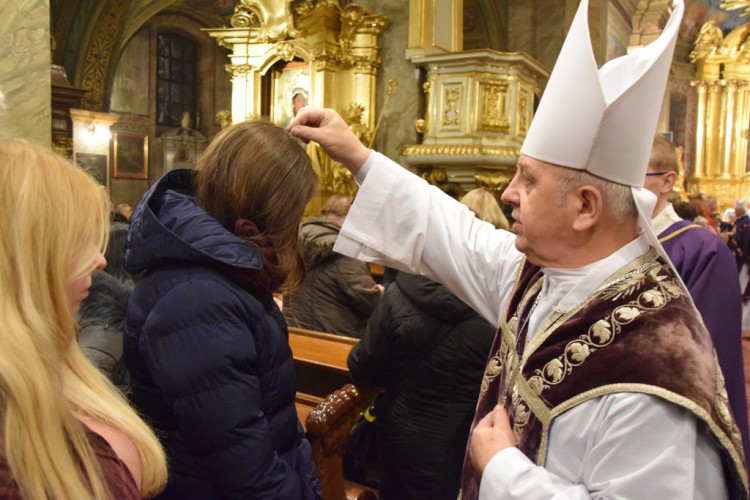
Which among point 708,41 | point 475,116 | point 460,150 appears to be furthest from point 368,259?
point 708,41

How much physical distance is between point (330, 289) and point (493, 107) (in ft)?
14.3

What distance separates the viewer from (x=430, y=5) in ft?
26.1

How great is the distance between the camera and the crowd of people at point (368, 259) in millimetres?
935

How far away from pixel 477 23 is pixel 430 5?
5385mm

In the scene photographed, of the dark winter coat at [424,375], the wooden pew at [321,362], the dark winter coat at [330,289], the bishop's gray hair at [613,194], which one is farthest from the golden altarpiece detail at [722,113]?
the bishop's gray hair at [613,194]

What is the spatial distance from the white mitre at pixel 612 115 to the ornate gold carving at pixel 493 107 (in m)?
6.12

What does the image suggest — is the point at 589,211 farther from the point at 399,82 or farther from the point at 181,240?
the point at 399,82

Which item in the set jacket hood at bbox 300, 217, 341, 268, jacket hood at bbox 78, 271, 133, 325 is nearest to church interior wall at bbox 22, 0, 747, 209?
jacket hood at bbox 78, 271, 133, 325

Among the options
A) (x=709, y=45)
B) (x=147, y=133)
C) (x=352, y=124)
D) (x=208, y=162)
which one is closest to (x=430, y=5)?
(x=352, y=124)

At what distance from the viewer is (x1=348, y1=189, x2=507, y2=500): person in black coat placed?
2.41 metres

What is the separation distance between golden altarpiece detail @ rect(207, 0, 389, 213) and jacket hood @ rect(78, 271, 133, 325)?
5.80 metres

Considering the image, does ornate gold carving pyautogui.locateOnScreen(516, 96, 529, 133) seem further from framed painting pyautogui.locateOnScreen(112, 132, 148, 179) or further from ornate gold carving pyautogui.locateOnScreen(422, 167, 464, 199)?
framed painting pyautogui.locateOnScreen(112, 132, 148, 179)

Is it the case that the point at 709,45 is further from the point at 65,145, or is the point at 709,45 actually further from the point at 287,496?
the point at 287,496

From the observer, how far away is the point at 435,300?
7.80 feet
